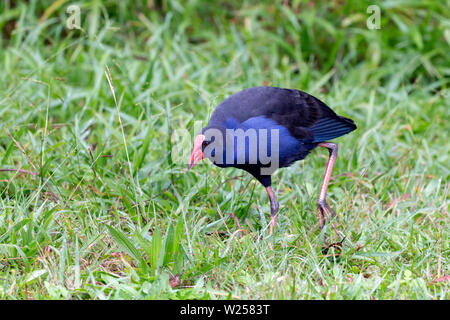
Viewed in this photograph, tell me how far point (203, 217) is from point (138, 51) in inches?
111

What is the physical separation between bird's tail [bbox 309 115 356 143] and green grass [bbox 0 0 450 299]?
0.96 ft

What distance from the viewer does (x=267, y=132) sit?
10.7 ft

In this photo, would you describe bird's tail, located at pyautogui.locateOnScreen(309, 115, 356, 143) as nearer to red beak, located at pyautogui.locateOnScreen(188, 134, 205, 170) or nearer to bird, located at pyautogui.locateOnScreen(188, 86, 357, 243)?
bird, located at pyautogui.locateOnScreen(188, 86, 357, 243)

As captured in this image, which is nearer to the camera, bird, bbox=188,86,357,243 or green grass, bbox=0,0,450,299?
green grass, bbox=0,0,450,299

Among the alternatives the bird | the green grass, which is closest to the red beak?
the bird

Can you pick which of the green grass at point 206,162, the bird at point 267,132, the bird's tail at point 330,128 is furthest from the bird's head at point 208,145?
the bird's tail at point 330,128

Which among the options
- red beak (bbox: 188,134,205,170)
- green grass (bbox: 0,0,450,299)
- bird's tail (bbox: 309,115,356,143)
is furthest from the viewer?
bird's tail (bbox: 309,115,356,143)

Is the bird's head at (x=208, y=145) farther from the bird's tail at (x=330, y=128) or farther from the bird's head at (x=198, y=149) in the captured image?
the bird's tail at (x=330, y=128)

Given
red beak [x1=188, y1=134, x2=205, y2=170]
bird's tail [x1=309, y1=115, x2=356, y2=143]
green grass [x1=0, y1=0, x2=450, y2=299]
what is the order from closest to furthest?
green grass [x1=0, y1=0, x2=450, y2=299] → red beak [x1=188, y1=134, x2=205, y2=170] → bird's tail [x1=309, y1=115, x2=356, y2=143]

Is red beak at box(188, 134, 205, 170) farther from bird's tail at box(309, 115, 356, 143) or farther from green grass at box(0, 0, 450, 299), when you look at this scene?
bird's tail at box(309, 115, 356, 143)

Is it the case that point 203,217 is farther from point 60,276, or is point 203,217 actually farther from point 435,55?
point 435,55

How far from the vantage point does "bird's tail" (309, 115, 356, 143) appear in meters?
3.56
